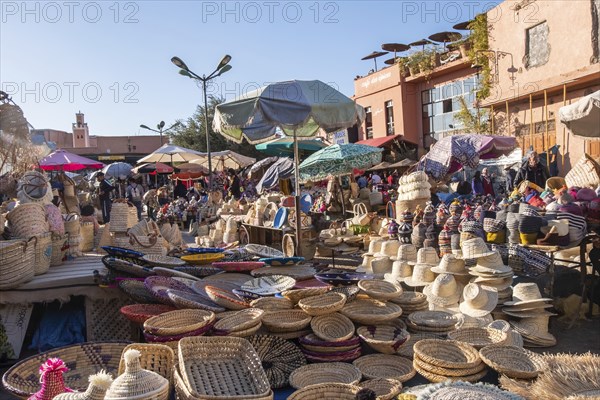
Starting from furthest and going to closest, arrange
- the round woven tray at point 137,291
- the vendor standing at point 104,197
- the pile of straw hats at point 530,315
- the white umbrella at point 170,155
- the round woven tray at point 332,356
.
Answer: the white umbrella at point 170,155 < the vendor standing at point 104,197 < the pile of straw hats at point 530,315 < the round woven tray at point 137,291 < the round woven tray at point 332,356

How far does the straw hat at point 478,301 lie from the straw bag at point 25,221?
358 centimetres

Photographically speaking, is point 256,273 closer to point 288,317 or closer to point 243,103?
point 288,317

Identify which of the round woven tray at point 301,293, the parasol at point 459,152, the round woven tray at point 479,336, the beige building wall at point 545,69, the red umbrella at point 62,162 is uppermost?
the beige building wall at point 545,69

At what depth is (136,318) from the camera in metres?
3.03

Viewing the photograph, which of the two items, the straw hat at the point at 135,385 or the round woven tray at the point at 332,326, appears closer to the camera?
the straw hat at the point at 135,385

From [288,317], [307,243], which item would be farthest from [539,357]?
[307,243]

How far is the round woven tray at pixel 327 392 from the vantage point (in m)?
2.20

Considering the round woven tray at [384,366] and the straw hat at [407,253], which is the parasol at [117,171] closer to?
the straw hat at [407,253]

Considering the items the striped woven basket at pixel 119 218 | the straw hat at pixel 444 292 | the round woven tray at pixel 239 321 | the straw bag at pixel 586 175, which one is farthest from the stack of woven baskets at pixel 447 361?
the straw bag at pixel 586 175

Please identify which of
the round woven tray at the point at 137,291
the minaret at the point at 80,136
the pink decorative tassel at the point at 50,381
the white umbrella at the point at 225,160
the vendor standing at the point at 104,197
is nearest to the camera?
the pink decorative tassel at the point at 50,381

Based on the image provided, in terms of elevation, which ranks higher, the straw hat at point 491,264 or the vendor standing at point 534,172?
the vendor standing at point 534,172

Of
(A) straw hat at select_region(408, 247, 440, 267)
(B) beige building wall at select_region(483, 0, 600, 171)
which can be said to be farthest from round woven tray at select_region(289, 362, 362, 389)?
(B) beige building wall at select_region(483, 0, 600, 171)

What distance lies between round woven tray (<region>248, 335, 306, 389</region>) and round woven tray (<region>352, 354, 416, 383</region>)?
358mm

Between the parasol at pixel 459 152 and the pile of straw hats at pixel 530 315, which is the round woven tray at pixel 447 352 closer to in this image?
the pile of straw hats at pixel 530 315
